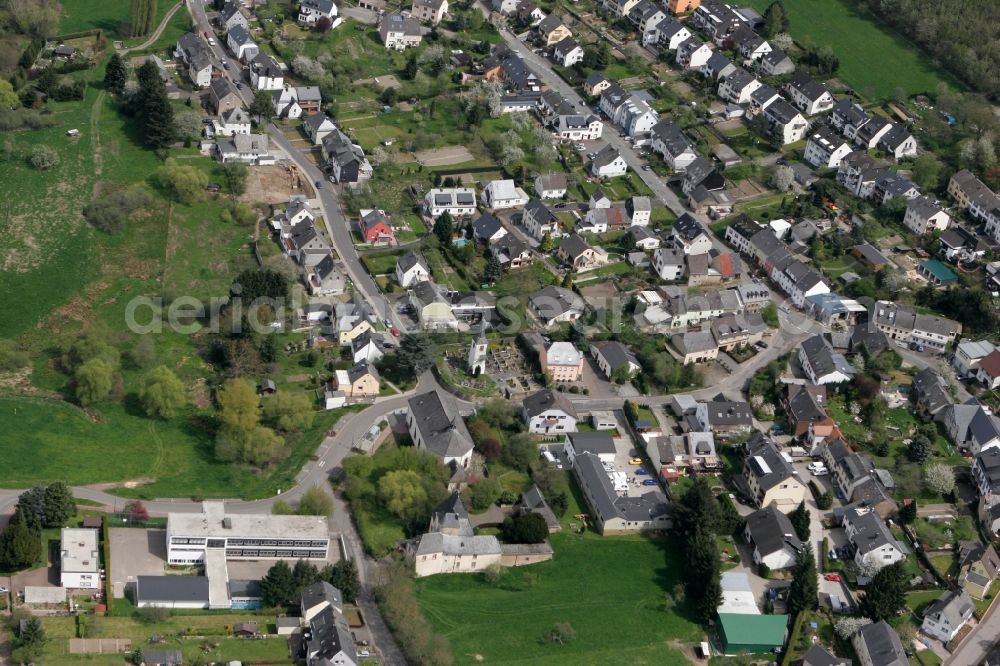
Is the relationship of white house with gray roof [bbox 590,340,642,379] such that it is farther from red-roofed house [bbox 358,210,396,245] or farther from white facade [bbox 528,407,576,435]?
red-roofed house [bbox 358,210,396,245]

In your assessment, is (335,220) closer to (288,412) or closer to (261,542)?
(288,412)

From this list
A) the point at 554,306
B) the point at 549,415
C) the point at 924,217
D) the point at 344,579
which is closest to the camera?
the point at 344,579

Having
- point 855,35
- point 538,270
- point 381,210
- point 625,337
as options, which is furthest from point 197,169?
point 855,35

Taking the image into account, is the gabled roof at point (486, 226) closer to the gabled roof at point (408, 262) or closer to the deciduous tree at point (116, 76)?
the gabled roof at point (408, 262)

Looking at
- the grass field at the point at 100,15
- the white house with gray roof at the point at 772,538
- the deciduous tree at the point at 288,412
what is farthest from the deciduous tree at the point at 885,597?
the grass field at the point at 100,15

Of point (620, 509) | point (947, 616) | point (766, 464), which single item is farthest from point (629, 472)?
point (947, 616)

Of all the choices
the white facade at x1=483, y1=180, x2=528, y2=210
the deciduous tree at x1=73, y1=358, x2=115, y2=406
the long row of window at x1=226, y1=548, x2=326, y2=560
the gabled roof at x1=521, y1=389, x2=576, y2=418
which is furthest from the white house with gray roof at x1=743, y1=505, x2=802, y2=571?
the deciduous tree at x1=73, y1=358, x2=115, y2=406
